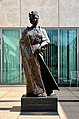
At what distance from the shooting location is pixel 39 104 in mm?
9000

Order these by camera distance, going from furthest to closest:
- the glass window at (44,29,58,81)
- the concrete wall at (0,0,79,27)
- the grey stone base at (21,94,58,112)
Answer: the glass window at (44,29,58,81), the concrete wall at (0,0,79,27), the grey stone base at (21,94,58,112)

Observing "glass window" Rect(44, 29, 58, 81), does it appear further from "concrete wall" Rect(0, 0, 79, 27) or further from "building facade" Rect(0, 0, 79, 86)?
"concrete wall" Rect(0, 0, 79, 27)

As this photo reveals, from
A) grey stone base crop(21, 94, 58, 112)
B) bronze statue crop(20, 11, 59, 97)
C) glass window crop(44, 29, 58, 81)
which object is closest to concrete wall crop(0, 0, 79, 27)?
glass window crop(44, 29, 58, 81)

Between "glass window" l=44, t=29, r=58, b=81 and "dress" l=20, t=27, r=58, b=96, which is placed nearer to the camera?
"dress" l=20, t=27, r=58, b=96

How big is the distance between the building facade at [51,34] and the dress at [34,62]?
1398 centimetres

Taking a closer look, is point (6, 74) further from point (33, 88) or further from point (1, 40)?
point (33, 88)

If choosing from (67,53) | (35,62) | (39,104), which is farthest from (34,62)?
(67,53)

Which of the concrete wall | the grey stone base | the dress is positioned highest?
the concrete wall

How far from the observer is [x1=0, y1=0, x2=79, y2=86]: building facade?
23281 mm

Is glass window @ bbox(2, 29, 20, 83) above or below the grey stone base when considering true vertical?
above

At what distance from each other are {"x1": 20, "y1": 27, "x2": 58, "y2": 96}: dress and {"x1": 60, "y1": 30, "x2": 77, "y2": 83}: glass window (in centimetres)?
1417

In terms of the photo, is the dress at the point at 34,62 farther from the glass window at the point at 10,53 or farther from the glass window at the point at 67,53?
the glass window at the point at 10,53

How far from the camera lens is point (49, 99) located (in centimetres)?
899

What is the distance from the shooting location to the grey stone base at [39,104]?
898cm
